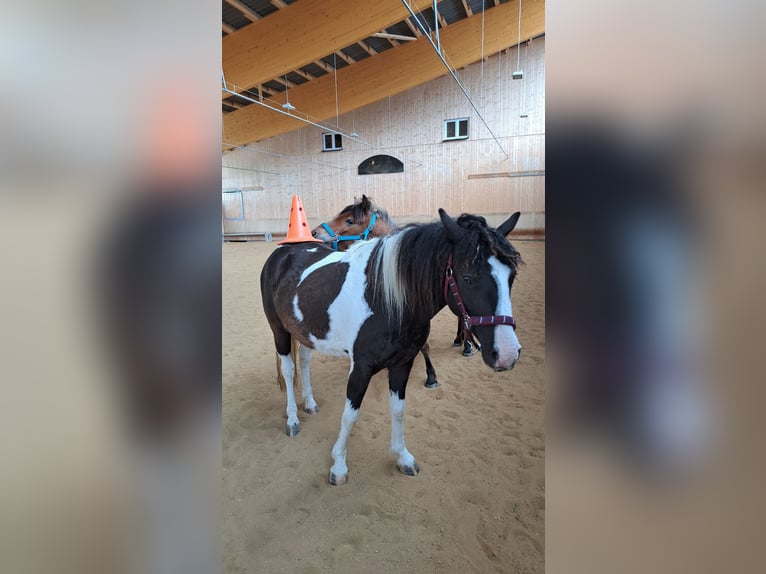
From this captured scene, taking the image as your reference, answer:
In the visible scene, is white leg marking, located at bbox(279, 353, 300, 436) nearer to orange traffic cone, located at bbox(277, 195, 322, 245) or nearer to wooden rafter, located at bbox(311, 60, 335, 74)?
orange traffic cone, located at bbox(277, 195, 322, 245)

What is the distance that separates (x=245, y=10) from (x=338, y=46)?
156 centimetres

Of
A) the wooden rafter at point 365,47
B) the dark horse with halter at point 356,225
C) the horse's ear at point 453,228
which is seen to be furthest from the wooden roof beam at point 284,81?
the horse's ear at point 453,228

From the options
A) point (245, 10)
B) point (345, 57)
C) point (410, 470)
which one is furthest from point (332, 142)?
point (410, 470)

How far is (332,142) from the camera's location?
12570 mm

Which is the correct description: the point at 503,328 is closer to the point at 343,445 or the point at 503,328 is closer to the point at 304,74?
the point at 343,445

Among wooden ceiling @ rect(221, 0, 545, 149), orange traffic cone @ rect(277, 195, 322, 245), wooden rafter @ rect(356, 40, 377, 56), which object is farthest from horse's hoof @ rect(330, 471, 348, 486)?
wooden rafter @ rect(356, 40, 377, 56)

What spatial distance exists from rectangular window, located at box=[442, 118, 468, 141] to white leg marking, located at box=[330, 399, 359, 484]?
441 inches

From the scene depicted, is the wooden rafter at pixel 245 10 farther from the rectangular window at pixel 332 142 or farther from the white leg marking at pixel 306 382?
the rectangular window at pixel 332 142

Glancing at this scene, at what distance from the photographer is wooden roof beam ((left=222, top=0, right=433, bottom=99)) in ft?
18.9
